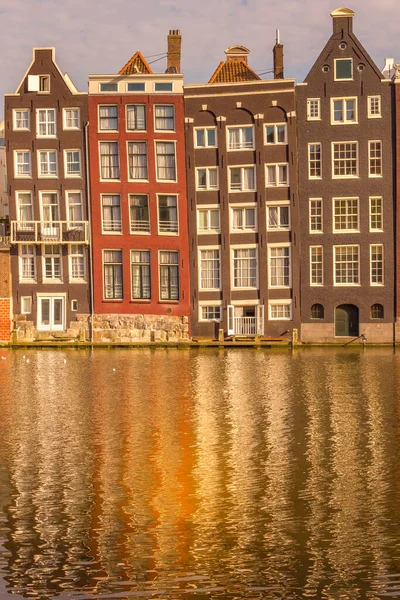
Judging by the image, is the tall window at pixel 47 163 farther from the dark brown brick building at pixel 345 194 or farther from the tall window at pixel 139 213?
the dark brown brick building at pixel 345 194

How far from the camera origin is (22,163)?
69.5 m

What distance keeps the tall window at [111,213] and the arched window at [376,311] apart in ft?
57.0

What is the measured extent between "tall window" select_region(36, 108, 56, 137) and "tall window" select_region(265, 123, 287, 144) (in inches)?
559

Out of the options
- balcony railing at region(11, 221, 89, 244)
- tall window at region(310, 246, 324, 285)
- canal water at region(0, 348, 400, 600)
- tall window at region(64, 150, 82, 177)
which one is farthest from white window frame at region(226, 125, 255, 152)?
canal water at region(0, 348, 400, 600)

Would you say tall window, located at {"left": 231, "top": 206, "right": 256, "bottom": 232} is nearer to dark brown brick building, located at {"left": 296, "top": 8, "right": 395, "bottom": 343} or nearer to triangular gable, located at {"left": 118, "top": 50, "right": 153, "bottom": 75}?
dark brown brick building, located at {"left": 296, "top": 8, "right": 395, "bottom": 343}

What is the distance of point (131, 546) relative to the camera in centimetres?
1925

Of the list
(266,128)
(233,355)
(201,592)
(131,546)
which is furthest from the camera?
(266,128)

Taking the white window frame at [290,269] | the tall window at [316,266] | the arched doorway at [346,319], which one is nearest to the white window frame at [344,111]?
the tall window at [316,266]

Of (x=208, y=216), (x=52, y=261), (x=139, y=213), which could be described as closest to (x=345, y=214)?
(x=208, y=216)

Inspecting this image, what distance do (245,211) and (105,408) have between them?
106 feet

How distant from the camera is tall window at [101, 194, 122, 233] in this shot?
68.8 metres

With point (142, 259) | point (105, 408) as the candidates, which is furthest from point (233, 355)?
point (105, 408)

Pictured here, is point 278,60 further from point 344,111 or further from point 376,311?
point 376,311

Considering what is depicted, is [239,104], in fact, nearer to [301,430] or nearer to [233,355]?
[233,355]
